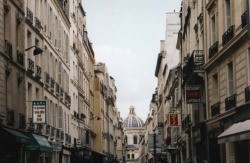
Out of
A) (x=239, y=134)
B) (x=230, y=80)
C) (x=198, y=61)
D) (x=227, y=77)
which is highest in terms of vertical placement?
(x=198, y=61)

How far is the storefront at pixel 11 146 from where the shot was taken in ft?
90.1

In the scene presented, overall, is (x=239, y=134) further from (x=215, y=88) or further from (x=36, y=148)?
(x=36, y=148)

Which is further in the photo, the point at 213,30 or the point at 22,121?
the point at 22,121

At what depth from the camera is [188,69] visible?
3878 centimetres

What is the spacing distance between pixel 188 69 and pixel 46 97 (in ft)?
32.3

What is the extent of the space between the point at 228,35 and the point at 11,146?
1185 centimetres

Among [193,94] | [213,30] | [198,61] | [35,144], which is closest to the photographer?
[213,30]

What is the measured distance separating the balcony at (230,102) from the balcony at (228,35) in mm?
2579

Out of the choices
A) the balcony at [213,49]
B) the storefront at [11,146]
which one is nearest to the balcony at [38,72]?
the storefront at [11,146]

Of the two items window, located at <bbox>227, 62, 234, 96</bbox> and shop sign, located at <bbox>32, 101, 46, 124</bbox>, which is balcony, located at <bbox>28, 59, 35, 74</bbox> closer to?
shop sign, located at <bbox>32, 101, 46, 124</bbox>

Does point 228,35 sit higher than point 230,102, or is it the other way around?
point 228,35

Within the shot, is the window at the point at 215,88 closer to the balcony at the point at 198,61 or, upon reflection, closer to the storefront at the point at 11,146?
the balcony at the point at 198,61

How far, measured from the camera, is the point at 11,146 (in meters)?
30.2

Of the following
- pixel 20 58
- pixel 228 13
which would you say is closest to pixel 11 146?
pixel 20 58
